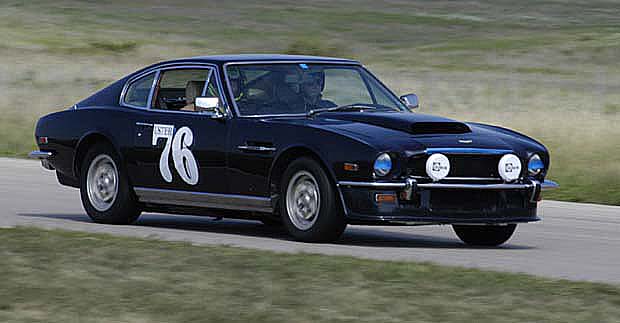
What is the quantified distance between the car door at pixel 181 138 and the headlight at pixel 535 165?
229 centimetres

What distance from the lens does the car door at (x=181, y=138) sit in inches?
424

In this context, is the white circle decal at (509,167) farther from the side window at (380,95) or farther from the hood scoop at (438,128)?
the side window at (380,95)

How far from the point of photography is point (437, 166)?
31.6 ft

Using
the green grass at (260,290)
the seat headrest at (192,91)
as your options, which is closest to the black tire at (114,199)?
the seat headrest at (192,91)

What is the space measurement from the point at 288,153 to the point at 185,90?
1.85m

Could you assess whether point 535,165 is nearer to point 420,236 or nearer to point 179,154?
point 420,236

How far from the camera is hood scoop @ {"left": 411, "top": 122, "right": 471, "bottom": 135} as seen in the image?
1002cm

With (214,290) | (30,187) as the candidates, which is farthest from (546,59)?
(214,290)

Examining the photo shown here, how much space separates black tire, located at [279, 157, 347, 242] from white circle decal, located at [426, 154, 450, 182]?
27.2 inches

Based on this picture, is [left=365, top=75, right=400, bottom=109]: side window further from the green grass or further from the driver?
the green grass

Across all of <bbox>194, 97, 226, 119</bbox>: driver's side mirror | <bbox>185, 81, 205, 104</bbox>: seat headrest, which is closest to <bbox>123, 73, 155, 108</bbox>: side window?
<bbox>185, 81, 205, 104</bbox>: seat headrest

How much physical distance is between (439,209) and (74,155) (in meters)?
3.67

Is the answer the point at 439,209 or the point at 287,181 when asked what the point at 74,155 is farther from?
the point at 439,209

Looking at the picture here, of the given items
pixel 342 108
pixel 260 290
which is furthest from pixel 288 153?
pixel 260 290
